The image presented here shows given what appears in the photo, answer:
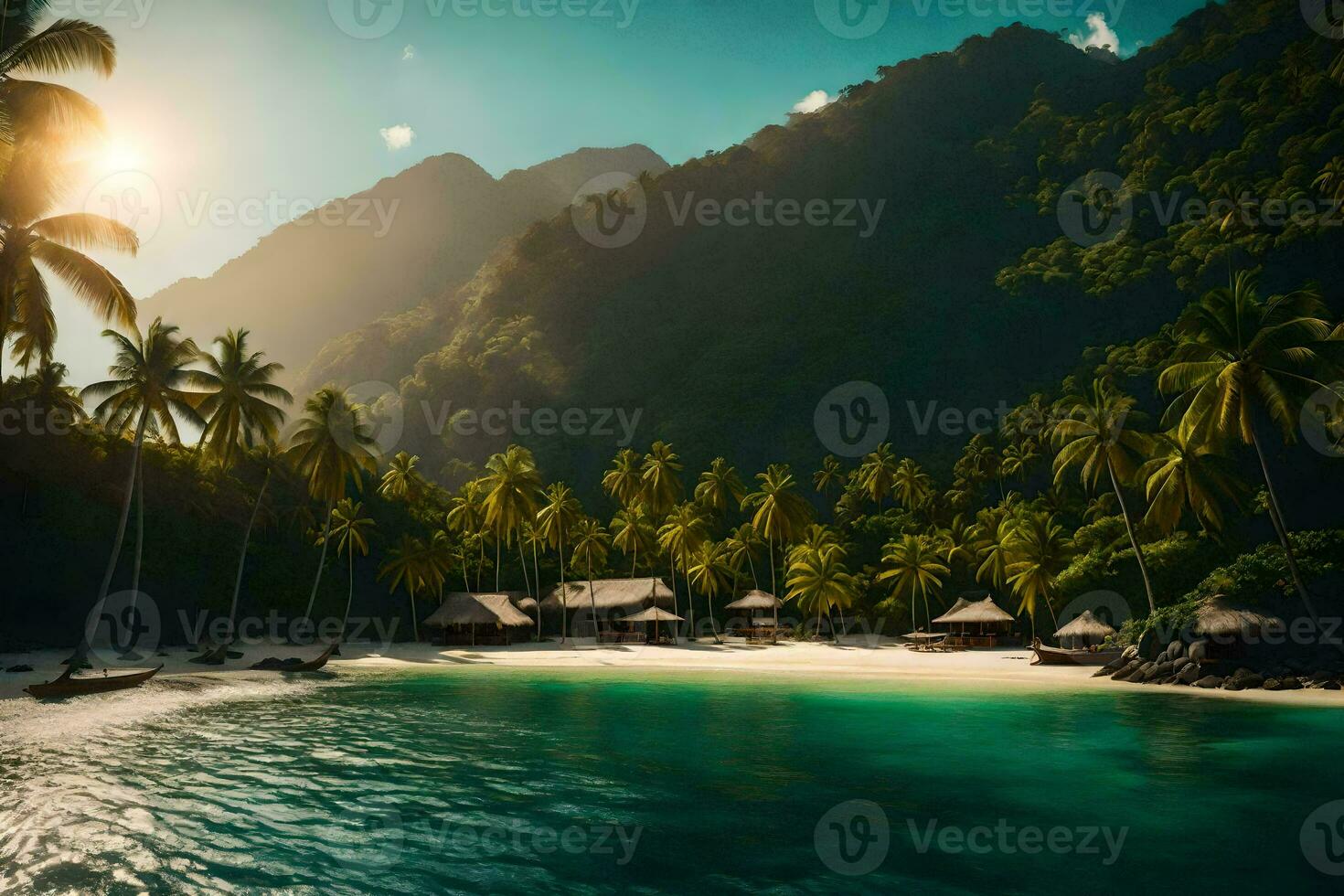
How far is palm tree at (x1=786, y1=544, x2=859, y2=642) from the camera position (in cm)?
5303

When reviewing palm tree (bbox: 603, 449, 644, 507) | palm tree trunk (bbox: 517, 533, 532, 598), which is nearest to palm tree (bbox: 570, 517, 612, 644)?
palm tree (bbox: 603, 449, 644, 507)

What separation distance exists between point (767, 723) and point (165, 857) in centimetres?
1599

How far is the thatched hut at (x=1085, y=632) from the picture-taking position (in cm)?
3775

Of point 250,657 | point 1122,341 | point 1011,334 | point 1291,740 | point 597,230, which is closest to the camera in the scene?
point 1291,740

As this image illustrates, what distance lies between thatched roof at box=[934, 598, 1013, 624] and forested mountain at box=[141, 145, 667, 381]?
14417cm

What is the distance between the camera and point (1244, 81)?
82.0 m

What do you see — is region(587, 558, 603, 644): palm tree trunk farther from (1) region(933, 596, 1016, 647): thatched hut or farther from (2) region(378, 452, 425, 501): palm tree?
(1) region(933, 596, 1016, 647): thatched hut

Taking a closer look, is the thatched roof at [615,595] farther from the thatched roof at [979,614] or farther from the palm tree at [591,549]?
the thatched roof at [979,614]

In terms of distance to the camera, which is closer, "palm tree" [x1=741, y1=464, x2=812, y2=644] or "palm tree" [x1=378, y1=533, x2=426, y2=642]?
"palm tree" [x1=378, y1=533, x2=426, y2=642]

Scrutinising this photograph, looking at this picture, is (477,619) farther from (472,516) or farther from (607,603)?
(472,516)

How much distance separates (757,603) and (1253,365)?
3732 centimetres

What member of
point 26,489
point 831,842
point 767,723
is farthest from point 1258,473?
point 26,489

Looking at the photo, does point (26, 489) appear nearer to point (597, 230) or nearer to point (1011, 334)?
point (1011, 334)

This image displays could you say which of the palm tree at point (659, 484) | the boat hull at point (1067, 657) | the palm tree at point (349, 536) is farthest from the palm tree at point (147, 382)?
the boat hull at point (1067, 657)
